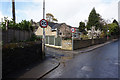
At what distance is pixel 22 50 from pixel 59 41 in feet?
32.8

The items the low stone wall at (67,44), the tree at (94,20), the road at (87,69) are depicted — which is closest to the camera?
the road at (87,69)

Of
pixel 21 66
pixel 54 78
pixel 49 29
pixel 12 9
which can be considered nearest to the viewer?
pixel 54 78

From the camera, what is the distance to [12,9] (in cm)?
893

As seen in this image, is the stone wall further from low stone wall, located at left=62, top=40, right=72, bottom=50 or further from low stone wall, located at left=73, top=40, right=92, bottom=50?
low stone wall, located at left=73, top=40, right=92, bottom=50

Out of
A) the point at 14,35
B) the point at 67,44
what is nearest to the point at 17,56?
the point at 14,35

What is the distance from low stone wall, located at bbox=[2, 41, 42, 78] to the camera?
183 inches

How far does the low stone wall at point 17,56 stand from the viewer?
15.2ft

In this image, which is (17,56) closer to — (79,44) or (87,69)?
(87,69)

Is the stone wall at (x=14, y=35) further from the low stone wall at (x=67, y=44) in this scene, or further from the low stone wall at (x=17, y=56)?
the low stone wall at (x=67, y=44)

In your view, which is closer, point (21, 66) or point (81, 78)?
point (81, 78)

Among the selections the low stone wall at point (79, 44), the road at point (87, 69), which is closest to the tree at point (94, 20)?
the low stone wall at point (79, 44)

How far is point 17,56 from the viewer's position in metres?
5.48

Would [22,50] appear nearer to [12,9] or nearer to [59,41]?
[12,9]

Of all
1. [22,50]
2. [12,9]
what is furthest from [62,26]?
[22,50]
